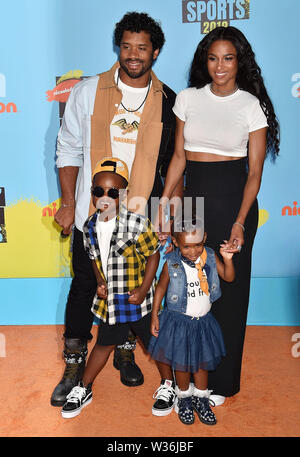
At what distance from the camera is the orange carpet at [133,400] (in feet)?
7.18

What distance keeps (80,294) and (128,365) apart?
53 centimetres

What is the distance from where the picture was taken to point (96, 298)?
2314 mm

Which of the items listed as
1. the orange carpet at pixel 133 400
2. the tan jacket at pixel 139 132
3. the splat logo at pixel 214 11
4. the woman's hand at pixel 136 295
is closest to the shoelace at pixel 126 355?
the orange carpet at pixel 133 400

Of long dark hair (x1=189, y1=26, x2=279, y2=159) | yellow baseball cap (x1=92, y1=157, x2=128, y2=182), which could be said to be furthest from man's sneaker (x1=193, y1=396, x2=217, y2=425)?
long dark hair (x1=189, y1=26, x2=279, y2=159)

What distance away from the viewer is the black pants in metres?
2.43

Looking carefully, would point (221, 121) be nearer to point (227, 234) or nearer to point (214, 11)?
point (227, 234)

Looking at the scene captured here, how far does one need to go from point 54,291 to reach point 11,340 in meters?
0.44

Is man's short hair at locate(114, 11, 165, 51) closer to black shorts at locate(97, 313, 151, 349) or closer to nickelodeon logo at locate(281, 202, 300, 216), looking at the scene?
black shorts at locate(97, 313, 151, 349)

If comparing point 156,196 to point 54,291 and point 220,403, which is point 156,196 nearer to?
point 220,403

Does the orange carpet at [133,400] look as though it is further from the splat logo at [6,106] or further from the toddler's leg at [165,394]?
the splat logo at [6,106]

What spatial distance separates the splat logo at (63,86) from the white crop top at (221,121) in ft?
3.84

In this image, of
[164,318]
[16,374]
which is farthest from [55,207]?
[164,318]

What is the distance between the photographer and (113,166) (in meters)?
2.13

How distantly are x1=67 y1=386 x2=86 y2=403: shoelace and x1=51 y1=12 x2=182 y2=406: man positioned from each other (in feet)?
0.28
